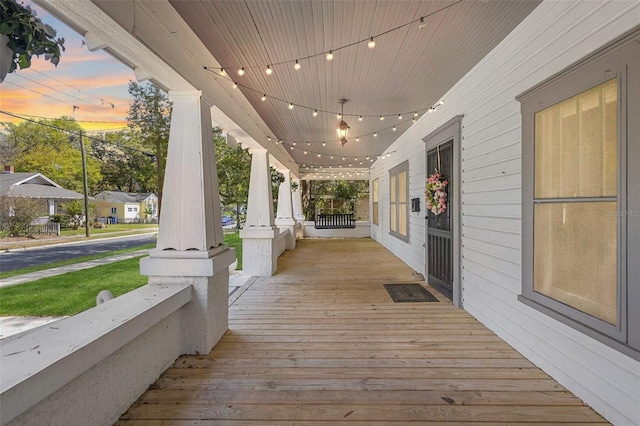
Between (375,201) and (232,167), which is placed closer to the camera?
(232,167)

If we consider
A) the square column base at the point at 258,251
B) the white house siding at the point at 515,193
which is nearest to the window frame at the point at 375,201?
the square column base at the point at 258,251

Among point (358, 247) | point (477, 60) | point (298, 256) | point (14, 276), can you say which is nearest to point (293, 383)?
point (14, 276)

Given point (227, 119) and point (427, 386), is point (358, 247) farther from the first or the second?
point (427, 386)

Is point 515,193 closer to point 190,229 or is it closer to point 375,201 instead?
point 190,229

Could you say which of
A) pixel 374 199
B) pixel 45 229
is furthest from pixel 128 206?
pixel 374 199

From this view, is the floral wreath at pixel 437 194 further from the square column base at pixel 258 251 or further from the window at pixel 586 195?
the square column base at pixel 258 251

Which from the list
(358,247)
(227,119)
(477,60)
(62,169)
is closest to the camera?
→ (62,169)

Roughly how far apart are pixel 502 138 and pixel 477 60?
0.95 meters

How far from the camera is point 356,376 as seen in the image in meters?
2.13

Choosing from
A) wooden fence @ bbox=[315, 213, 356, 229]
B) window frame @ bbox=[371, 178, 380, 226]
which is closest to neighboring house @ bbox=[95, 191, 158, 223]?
window frame @ bbox=[371, 178, 380, 226]

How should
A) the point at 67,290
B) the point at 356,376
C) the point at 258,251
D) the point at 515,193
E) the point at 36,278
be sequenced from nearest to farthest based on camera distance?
1. the point at 356,376
2. the point at 36,278
3. the point at 515,193
4. the point at 67,290
5. the point at 258,251

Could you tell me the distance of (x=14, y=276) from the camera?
1.88 metres

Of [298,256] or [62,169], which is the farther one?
[298,256]

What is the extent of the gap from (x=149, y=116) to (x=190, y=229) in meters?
1.65
